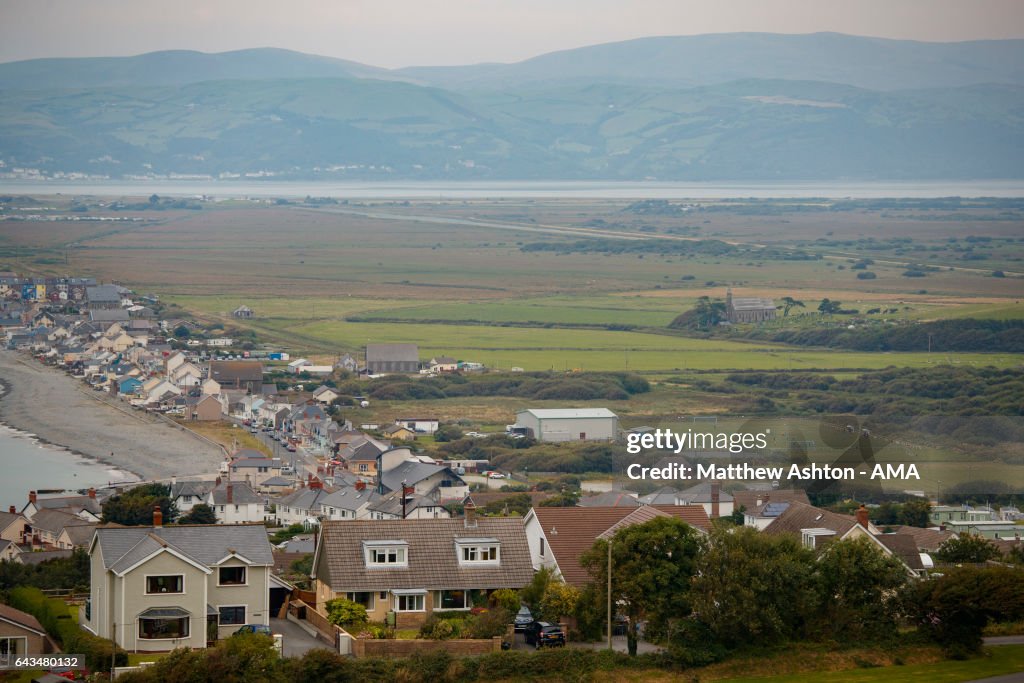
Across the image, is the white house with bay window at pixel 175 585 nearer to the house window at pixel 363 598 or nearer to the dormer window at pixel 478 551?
the house window at pixel 363 598

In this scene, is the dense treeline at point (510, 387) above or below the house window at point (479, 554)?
below

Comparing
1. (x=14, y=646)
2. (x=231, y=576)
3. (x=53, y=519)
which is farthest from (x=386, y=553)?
(x=53, y=519)

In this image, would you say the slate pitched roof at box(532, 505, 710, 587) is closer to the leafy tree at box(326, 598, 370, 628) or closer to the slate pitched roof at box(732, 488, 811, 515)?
the leafy tree at box(326, 598, 370, 628)

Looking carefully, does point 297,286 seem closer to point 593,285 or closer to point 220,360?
point 593,285

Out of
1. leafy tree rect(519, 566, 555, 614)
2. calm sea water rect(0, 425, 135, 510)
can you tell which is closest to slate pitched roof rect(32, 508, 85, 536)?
calm sea water rect(0, 425, 135, 510)

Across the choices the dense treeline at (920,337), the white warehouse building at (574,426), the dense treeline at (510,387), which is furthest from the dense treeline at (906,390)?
the dense treeline at (920,337)

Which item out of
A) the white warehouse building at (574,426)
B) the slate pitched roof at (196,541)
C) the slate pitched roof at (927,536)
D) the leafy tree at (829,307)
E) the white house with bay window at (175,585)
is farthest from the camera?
the leafy tree at (829,307)
